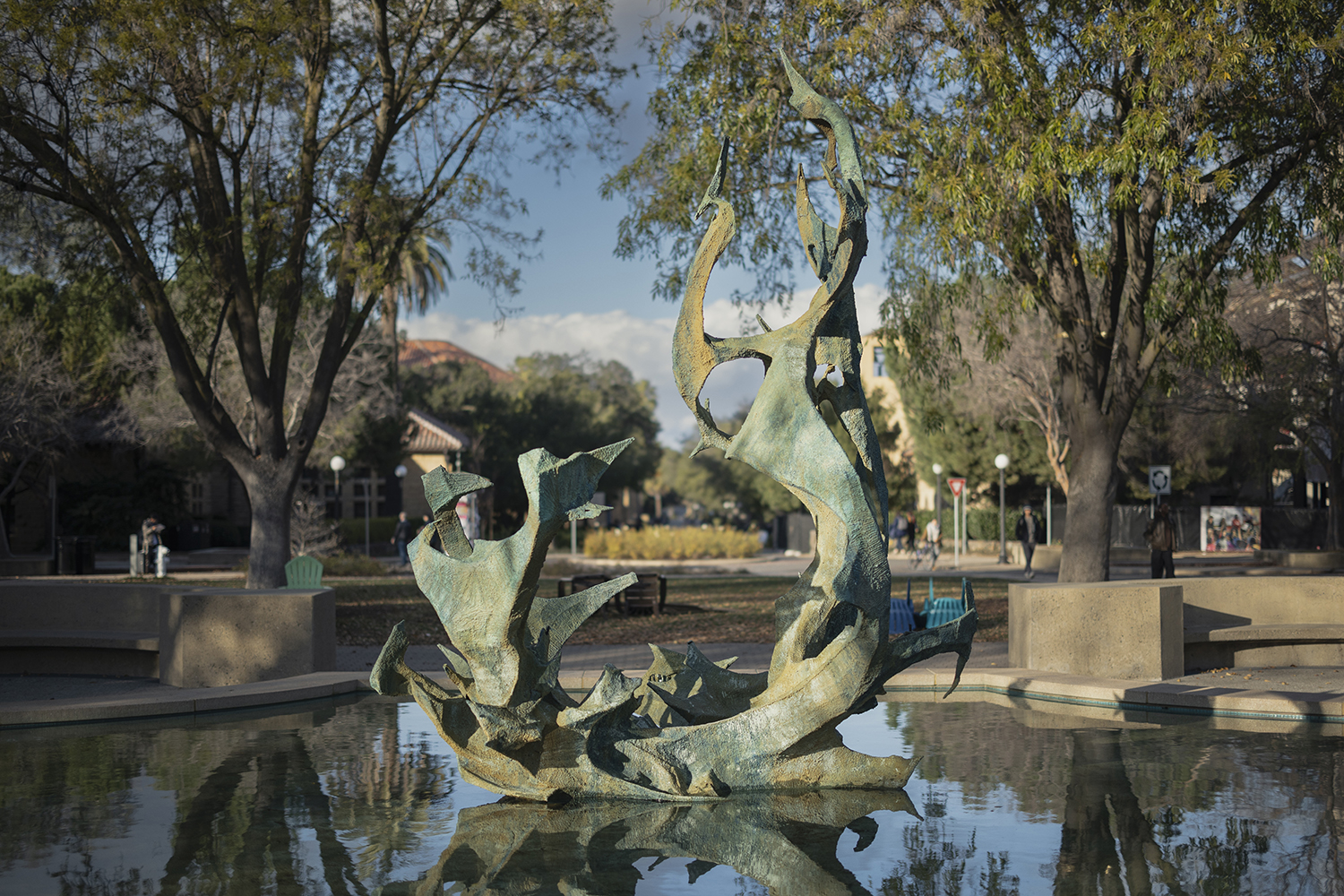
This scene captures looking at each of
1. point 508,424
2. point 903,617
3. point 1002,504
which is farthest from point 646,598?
point 508,424

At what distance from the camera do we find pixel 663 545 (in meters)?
37.4

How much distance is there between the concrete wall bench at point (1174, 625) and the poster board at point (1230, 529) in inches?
1259

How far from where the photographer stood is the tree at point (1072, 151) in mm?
12664

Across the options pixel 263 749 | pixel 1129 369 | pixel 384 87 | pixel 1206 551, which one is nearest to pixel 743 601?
pixel 1129 369

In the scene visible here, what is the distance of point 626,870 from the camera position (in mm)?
5285

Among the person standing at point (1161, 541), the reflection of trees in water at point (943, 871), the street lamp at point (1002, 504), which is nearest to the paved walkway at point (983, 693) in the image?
the reflection of trees in water at point (943, 871)

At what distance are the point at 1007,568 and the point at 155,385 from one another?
84.3 feet

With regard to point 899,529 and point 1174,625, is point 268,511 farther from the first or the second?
point 899,529

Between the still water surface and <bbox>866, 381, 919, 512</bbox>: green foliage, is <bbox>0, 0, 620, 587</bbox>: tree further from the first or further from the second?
<bbox>866, 381, 919, 512</bbox>: green foliage

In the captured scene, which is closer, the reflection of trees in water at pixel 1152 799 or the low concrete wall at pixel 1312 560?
the reflection of trees in water at pixel 1152 799

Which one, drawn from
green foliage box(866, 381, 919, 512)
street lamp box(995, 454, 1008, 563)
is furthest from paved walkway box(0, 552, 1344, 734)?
green foliage box(866, 381, 919, 512)

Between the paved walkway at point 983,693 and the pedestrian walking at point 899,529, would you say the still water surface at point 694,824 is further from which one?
the pedestrian walking at point 899,529

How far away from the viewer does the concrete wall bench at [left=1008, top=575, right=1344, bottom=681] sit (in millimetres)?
10602

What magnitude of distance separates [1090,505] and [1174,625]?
14.7 ft
